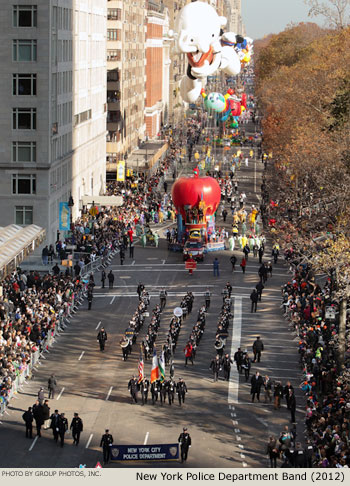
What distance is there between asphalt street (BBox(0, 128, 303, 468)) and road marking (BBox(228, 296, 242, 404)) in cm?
5

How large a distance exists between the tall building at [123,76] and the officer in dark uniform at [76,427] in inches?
3182

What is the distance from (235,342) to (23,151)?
1102 inches

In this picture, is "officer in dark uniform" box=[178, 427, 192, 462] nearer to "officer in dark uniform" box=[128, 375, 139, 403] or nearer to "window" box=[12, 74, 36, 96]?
"officer in dark uniform" box=[128, 375, 139, 403]

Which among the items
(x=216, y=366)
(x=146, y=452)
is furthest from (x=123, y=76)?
(x=146, y=452)

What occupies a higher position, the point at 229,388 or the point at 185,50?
the point at 185,50

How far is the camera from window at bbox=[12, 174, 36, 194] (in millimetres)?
77000

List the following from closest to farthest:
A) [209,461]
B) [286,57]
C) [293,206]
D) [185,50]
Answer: [209,461], [185,50], [293,206], [286,57]

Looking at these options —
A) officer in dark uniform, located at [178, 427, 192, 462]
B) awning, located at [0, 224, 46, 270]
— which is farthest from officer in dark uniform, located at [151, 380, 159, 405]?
awning, located at [0, 224, 46, 270]

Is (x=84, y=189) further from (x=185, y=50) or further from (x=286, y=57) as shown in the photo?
(x=286, y=57)

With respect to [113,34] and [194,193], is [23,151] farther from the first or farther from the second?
[113,34]

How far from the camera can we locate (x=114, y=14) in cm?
12362
